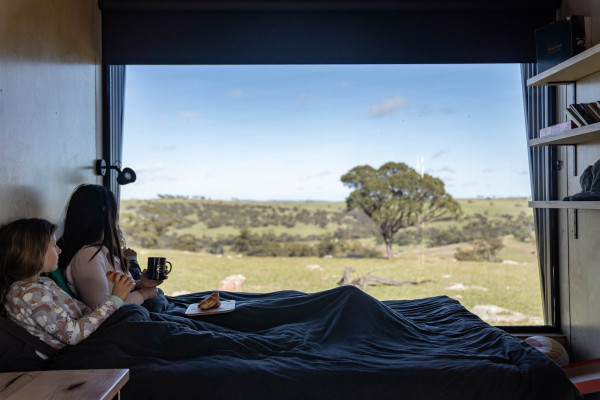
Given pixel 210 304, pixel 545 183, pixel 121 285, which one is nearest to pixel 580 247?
pixel 545 183

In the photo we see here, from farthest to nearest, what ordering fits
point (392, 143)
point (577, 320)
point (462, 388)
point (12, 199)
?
point (392, 143) → point (577, 320) → point (12, 199) → point (462, 388)

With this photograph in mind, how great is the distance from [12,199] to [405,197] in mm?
3489

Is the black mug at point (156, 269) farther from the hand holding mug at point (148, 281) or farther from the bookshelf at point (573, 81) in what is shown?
the bookshelf at point (573, 81)

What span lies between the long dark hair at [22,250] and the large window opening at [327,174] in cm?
266

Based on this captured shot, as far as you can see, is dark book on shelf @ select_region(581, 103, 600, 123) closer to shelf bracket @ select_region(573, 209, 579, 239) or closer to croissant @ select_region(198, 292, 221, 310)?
shelf bracket @ select_region(573, 209, 579, 239)

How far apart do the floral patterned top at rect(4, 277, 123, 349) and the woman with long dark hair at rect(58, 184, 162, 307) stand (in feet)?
1.02

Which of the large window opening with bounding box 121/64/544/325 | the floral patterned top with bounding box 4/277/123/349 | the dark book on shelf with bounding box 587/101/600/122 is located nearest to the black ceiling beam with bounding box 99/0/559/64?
the large window opening with bounding box 121/64/544/325

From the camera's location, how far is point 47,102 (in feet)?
8.52

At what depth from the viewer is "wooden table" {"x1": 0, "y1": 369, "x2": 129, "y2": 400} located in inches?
47.5

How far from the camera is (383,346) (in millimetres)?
2029

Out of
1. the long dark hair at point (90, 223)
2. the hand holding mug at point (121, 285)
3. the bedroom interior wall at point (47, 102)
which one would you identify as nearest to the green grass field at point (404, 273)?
the bedroom interior wall at point (47, 102)

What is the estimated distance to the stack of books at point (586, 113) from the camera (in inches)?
106

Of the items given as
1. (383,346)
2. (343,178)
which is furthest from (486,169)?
(383,346)

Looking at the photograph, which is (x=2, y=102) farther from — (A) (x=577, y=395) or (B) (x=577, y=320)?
(B) (x=577, y=320)
